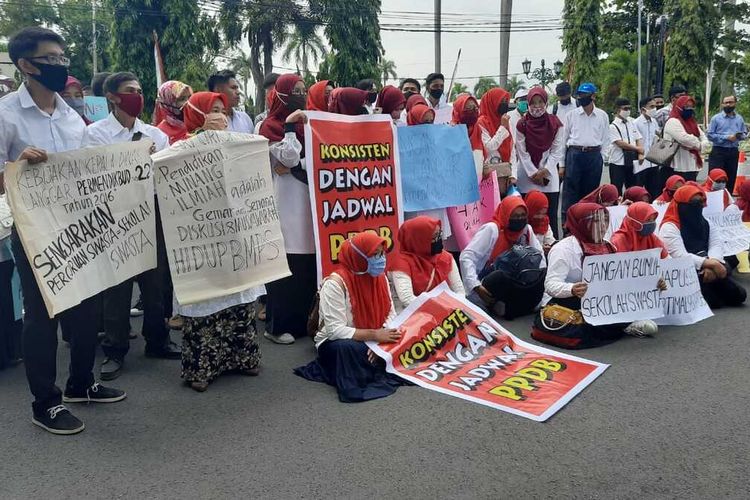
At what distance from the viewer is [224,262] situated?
13.6ft

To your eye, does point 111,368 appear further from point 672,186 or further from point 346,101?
point 672,186

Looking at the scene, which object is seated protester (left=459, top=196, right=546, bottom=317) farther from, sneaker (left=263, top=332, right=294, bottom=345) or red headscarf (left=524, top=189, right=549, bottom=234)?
sneaker (left=263, top=332, right=294, bottom=345)

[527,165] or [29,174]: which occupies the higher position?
[29,174]

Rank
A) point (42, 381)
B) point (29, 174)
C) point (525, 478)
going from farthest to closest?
point (42, 381) → point (29, 174) → point (525, 478)

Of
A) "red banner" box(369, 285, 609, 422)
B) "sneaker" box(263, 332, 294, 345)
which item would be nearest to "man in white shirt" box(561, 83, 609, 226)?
"red banner" box(369, 285, 609, 422)

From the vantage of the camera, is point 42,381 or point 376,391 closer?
point 42,381

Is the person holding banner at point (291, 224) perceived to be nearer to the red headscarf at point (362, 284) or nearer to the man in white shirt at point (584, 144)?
the red headscarf at point (362, 284)

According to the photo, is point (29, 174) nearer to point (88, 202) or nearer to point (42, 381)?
point (88, 202)

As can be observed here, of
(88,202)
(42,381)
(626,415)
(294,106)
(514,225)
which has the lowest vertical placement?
(626,415)

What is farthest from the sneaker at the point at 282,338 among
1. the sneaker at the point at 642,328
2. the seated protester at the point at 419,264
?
the sneaker at the point at 642,328

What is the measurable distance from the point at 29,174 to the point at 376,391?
2273 millimetres

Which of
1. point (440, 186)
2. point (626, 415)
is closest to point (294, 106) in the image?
point (440, 186)

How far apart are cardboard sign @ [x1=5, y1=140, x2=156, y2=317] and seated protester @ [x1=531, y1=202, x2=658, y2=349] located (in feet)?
9.49

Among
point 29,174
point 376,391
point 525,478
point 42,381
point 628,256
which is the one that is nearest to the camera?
point 525,478
